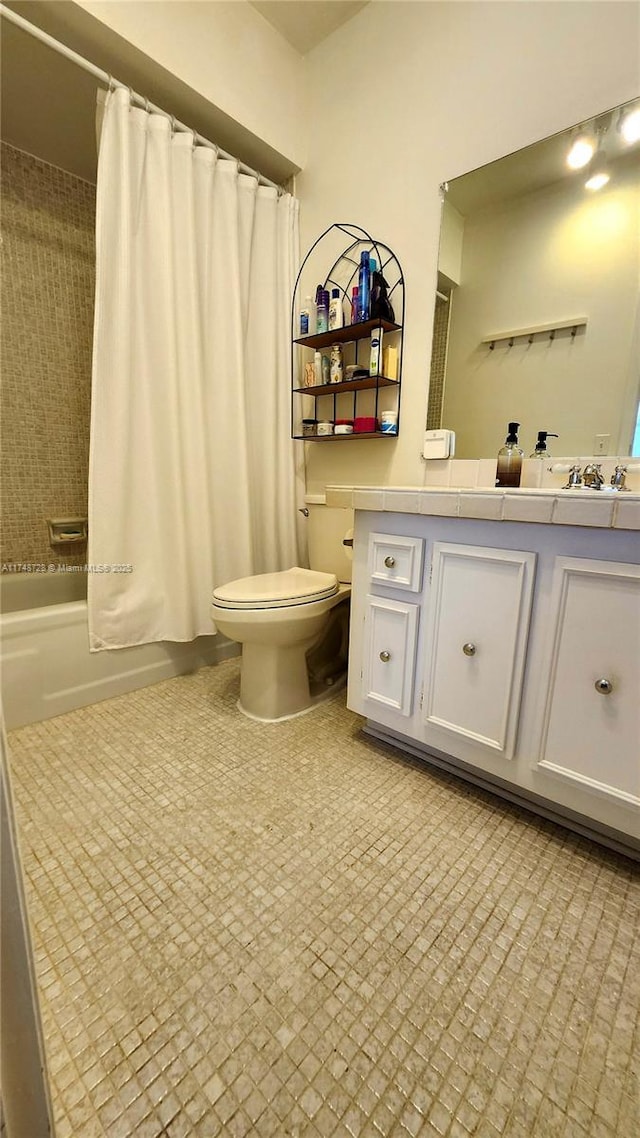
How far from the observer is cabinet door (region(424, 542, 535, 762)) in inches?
37.8

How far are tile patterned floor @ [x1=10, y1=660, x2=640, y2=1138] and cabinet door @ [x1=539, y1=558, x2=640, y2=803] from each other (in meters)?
0.26

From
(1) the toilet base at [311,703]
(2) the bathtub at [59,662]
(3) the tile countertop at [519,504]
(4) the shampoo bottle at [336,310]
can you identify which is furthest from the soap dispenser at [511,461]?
(2) the bathtub at [59,662]

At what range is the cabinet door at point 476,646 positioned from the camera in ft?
3.15

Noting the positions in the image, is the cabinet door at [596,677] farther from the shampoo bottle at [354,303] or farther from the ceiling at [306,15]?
the ceiling at [306,15]

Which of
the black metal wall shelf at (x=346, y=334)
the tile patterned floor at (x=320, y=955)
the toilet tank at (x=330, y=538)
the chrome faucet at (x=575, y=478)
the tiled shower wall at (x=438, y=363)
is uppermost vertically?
the black metal wall shelf at (x=346, y=334)

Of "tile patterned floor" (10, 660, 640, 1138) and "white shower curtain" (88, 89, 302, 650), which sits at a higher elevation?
"white shower curtain" (88, 89, 302, 650)

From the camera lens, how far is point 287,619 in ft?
4.37

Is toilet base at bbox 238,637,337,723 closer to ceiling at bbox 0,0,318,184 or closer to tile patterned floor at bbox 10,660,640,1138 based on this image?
tile patterned floor at bbox 10,660,640,1138

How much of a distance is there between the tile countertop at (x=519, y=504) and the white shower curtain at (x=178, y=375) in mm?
851

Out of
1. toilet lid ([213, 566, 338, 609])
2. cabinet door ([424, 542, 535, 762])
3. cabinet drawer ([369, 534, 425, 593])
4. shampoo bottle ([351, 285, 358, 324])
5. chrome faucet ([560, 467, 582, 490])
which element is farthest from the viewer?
shampoo bottle ([351, 285, 358, 324])

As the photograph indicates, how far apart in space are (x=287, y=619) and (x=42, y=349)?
1.71 m

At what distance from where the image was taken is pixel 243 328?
1.81m

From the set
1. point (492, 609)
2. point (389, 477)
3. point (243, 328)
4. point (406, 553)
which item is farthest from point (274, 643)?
point (243, 328)

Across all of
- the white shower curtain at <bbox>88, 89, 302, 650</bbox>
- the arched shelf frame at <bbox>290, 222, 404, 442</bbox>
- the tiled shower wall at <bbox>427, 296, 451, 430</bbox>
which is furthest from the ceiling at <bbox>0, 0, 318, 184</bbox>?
the tiled shower wall at <bbox>427, 296, 451, 430</bbox>
